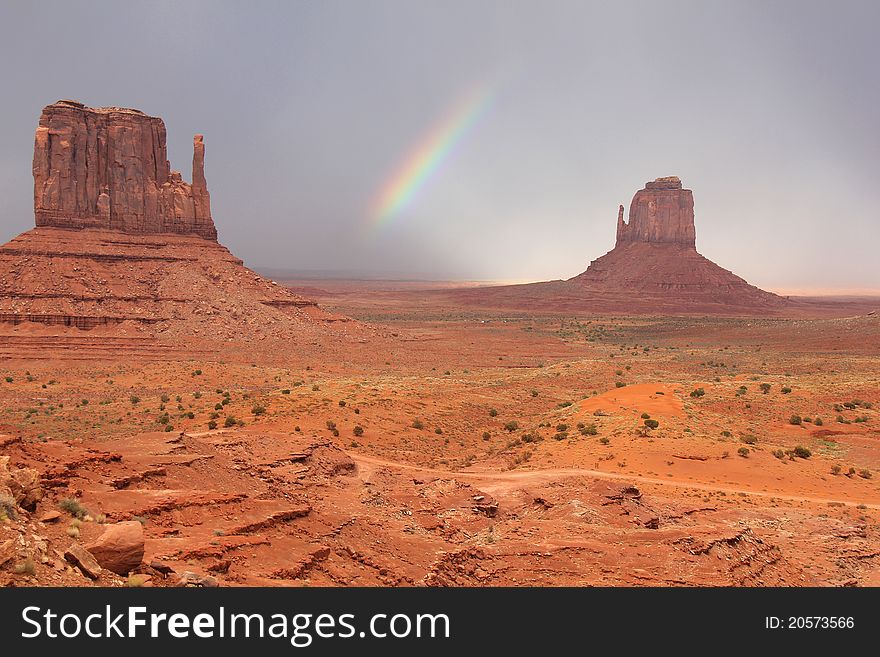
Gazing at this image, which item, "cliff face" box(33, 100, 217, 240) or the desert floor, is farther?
"cliff face" box(33, 100, 217, 240)

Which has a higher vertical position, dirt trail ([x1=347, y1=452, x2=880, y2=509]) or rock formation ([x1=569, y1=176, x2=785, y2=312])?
rock formation ([x1=569, y1=176, x2=785, y2=312])

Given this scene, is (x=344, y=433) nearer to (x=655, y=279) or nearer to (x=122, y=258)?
(x=122, y=258)

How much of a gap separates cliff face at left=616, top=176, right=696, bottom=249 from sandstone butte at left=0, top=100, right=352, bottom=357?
398ft

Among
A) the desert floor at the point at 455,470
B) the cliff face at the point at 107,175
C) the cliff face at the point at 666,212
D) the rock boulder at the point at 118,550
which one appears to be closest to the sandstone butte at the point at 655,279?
the cliff face at the point at 666,212

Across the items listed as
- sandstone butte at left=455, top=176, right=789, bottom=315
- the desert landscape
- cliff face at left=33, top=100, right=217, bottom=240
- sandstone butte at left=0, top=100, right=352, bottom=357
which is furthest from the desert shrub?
sandstone butte at left=455, top=176, right=789, bottom=315

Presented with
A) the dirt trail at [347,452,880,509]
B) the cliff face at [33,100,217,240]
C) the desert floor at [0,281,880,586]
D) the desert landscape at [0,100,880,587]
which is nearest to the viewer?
the desert landscape at [0,100,880,587]

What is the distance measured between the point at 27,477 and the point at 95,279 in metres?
55.8

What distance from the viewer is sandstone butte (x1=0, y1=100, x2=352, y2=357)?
55594mm

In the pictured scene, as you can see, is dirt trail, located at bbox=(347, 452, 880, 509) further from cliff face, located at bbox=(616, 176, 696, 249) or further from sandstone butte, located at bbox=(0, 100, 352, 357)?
cliff face, located at bbox=(616, 176, 696, 249)

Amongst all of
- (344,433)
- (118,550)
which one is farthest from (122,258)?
(118,550)

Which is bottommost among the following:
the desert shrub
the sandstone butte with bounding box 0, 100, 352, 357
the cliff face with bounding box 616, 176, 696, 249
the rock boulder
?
the rock boulder

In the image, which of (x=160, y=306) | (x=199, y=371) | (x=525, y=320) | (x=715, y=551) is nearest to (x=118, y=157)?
(x=160, y=306)

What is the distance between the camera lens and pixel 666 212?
165m
